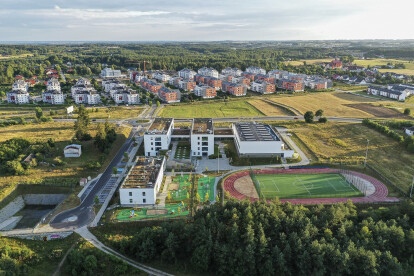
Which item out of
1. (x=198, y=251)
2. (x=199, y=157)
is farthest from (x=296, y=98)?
(x=198, y=251)

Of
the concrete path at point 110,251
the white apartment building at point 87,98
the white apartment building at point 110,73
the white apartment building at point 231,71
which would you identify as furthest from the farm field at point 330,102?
the white apartment building at point 110,73

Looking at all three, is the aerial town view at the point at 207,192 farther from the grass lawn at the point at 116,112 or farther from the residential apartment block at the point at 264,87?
the residential apartment block at the point at 264,87

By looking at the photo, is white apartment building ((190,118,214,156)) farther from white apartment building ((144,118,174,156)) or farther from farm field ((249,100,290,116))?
farm field ((249,100,290,116))

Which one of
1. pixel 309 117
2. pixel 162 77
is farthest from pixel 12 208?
pixel 162 77

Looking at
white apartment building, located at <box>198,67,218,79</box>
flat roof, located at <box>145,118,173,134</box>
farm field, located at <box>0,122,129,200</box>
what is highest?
white apartment building, located at <box>198,67,218,79</box>

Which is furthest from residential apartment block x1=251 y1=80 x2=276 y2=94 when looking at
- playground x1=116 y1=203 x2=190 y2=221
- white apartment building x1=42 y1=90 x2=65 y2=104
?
playground x1=116 y1=203 x2=190 y2=221

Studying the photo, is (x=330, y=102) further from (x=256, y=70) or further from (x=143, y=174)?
(x=143, y=174)

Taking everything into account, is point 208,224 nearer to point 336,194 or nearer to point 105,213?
point 105,213
